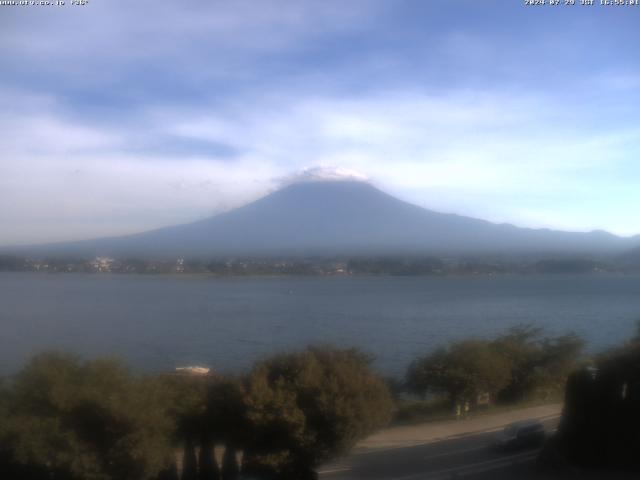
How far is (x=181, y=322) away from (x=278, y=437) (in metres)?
15.5

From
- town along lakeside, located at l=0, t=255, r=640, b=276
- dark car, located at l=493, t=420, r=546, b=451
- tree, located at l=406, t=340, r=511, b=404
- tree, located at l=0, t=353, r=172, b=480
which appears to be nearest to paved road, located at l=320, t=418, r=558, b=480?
dark car, located at l=493, t=420, r=546, b=451

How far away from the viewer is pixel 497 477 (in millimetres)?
6781

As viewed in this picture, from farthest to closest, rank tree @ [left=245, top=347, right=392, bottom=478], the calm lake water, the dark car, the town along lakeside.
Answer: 1. the town along lakeside
2. the calm lake water
3. the dark car
4. tree @ [left=245, top=347, right=392, bottom=478]

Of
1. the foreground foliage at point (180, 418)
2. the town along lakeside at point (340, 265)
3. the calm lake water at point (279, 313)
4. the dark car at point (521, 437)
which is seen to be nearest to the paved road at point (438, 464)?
the dark car at point (521, 437)

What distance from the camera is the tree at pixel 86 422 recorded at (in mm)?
6105

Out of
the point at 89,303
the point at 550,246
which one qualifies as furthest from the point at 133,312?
the point at 550,246

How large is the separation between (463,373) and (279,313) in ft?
44.7

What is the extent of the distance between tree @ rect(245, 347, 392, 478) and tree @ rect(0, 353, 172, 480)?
98 cm

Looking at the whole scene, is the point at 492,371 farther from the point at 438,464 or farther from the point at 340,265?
the point at 340,265

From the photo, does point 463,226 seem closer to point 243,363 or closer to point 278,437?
point 243,363

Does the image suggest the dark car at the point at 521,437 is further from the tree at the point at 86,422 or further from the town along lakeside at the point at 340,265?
the town along lakeside at the point at 340,265

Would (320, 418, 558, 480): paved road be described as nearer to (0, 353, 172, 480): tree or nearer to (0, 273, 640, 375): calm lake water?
(0, 353, 172, 480): tree

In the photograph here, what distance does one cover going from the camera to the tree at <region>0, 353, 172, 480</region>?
611cm

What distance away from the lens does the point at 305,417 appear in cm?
673
